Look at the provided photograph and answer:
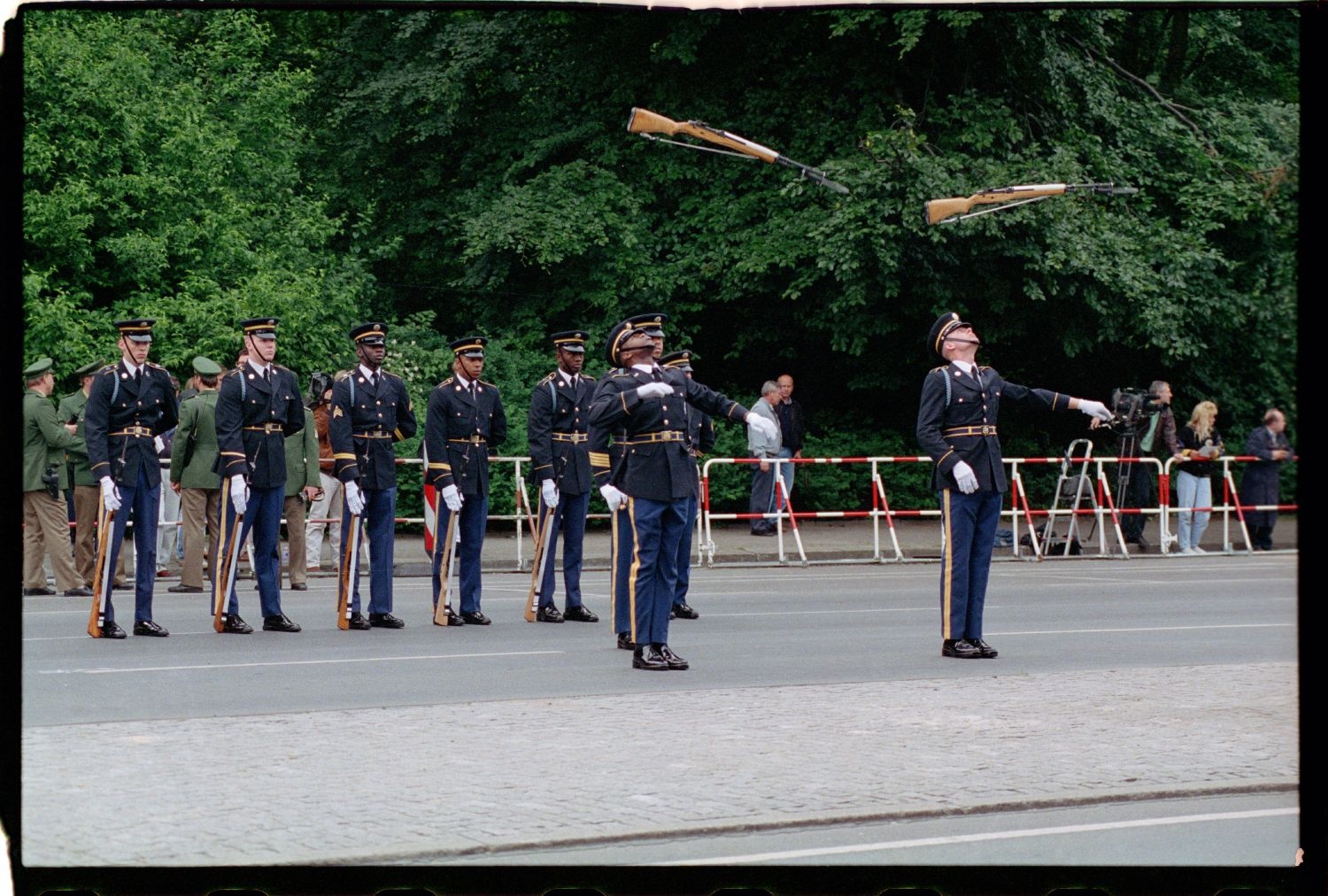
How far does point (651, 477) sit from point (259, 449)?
3.49 meters

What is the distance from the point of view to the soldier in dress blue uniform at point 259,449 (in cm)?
1355

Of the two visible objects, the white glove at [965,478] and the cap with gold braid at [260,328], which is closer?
the white glove at [965,478]

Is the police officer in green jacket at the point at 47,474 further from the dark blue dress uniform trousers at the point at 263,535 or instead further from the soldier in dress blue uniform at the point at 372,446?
the soldier in dress blue uniform at the point at 372,446

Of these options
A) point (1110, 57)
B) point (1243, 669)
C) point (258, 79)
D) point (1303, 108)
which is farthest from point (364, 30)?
point (1303, 108)

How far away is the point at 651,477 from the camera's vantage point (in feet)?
38.3

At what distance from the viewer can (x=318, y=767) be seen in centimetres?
813

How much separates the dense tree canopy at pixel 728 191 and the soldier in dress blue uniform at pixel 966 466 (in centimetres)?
929

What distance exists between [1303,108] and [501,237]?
2131 centimetres

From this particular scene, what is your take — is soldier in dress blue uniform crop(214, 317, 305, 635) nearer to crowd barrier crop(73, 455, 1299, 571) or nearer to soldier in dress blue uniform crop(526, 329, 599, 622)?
soldier in dress blue uniform crop(526, 329, 599, 622)

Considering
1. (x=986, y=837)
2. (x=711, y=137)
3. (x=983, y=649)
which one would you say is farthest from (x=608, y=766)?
(x=711, y=137)

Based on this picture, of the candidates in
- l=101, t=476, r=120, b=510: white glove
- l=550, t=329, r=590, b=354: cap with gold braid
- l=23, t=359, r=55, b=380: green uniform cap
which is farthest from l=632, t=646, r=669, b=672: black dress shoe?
l=23, t=359, r=55, b=380: green uniform cap

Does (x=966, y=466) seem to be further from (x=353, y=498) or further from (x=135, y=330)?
(x=135, y=330)

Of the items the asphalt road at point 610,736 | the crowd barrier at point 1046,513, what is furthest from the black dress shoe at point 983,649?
the crowd barrier at point 1046,513

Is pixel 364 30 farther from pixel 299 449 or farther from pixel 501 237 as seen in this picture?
pixel 299 449
